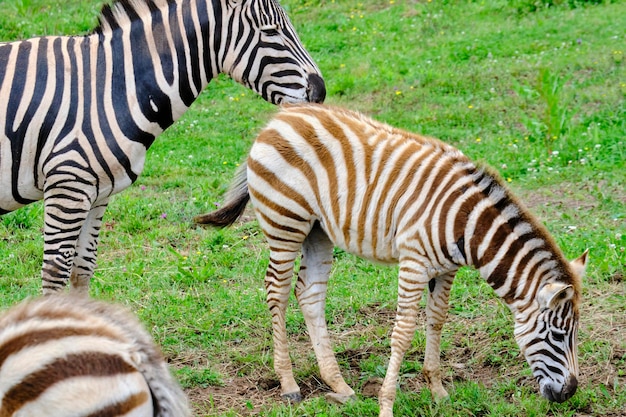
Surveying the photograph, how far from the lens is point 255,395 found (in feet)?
19.5

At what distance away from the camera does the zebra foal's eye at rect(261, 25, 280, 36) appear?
6.12 meters

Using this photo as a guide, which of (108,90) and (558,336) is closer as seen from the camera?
(558,336)

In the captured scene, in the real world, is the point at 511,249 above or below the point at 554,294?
above

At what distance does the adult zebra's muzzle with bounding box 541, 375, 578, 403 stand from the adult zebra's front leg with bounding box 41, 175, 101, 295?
314 centimetres

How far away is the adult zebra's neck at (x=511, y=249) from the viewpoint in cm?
513

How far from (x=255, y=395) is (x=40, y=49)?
2.84m

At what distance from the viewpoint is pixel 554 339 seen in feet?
16.8

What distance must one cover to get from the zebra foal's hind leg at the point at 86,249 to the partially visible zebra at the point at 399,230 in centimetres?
75

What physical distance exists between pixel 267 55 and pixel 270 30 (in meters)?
0.19

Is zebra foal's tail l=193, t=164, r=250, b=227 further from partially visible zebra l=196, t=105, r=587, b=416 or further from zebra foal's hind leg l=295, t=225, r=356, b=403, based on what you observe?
zebra foal's hind leg l=295, t=225, r=356, b=403

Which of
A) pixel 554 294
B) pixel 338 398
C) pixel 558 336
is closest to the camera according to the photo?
pixel 554 294

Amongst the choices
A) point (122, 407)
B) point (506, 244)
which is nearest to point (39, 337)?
point (122, 407)

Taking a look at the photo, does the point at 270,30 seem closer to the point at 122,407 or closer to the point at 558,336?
the point at 558,336

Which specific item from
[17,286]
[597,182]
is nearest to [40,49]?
[17,286]
